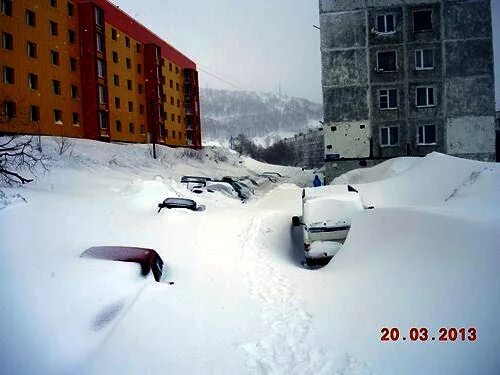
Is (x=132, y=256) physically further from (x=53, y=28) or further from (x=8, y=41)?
(x=53, y=28)

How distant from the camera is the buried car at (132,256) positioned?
5906mm

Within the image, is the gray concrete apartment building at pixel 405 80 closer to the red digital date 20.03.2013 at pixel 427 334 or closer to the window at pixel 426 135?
the window at pixel 426 135

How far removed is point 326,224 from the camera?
880 cm

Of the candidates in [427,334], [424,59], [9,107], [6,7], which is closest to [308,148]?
[424,59]

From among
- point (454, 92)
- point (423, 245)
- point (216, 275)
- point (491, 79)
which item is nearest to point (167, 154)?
point (454, 92)

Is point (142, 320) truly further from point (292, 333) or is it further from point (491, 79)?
point (491, 79)

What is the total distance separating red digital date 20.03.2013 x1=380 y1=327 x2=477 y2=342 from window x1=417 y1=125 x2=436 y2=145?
24.8 meters

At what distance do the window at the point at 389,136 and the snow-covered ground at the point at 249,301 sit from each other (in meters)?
18.5

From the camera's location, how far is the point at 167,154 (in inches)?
1467

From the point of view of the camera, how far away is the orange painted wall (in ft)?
84.7

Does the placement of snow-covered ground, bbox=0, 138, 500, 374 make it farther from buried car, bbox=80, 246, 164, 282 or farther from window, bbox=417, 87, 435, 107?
window, bbox=417, 87, 435, 107

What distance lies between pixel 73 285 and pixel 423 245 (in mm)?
5079

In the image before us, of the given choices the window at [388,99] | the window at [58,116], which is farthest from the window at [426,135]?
the window at [58,116]

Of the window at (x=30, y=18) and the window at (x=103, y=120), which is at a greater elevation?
the window at (x=30, y=18)
